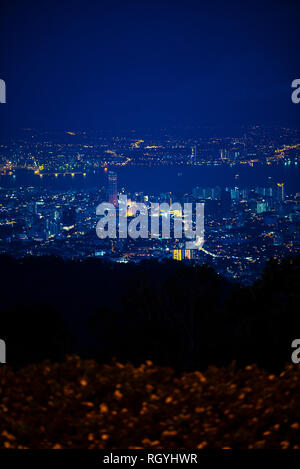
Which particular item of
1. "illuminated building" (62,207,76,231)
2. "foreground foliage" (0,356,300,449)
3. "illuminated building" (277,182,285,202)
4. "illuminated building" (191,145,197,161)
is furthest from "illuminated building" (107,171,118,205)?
"foreground foliage" (0,356,300,449)

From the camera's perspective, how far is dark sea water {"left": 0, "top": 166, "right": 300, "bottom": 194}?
47.0 feet

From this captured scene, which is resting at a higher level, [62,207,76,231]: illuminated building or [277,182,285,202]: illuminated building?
[277,182,285,202]: illuminated building

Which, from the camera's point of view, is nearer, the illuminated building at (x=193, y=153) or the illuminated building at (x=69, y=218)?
the illuminated building at (x=69, y=218)

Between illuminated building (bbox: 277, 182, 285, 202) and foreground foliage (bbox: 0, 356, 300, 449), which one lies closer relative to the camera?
foreground foliage (bbox: 0, 356, 300, 449)

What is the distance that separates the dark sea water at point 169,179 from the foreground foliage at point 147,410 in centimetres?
1187

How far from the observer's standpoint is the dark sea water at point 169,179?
14328mm

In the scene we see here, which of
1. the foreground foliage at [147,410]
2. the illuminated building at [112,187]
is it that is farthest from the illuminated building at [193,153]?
the foreground foliage at [147,410]

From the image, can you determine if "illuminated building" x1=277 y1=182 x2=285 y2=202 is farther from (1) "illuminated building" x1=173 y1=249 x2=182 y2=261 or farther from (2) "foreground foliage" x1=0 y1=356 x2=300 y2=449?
(2) "foreground foliage" x1=0 y1=356 x2=300 y2=449

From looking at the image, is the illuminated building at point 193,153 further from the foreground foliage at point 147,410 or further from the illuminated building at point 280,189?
the foreground foliage at point 147,410

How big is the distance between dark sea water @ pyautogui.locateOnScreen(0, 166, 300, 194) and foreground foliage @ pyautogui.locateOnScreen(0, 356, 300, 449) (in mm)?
11869

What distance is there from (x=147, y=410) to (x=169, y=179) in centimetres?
1424

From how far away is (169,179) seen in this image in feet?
54.1

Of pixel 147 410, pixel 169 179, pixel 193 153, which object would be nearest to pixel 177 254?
pixel 169 179
